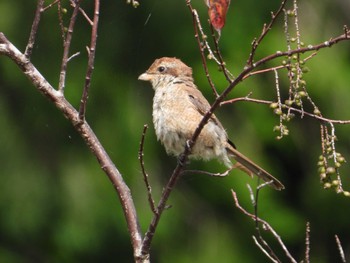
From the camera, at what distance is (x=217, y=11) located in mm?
3059

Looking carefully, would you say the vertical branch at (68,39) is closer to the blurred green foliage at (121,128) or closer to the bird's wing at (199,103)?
the bird's wing at (199,103)

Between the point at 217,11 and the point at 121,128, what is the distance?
441cm

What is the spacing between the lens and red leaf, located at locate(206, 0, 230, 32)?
10.00 ft

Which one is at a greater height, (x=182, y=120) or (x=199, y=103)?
(x=199, y=103)

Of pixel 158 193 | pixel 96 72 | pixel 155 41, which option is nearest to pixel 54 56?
pixel 96 72

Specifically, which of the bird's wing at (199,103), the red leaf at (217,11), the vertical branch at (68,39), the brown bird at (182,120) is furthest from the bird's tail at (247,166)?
the red leaf at (217,11)

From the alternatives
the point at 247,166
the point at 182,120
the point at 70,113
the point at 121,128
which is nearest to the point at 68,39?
the point at 70,113

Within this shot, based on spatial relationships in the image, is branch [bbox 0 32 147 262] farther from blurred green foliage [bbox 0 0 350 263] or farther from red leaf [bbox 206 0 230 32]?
blurred green foliage [bbox 0 0 350 263]

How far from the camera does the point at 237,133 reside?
7527 millimetres

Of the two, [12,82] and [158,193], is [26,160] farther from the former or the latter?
[158,193]

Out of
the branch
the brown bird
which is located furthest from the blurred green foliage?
the branch

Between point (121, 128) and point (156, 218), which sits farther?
point (121, 128)

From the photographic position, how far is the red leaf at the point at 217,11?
3.05 meters

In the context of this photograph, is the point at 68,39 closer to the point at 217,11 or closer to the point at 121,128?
the point at 217,11
